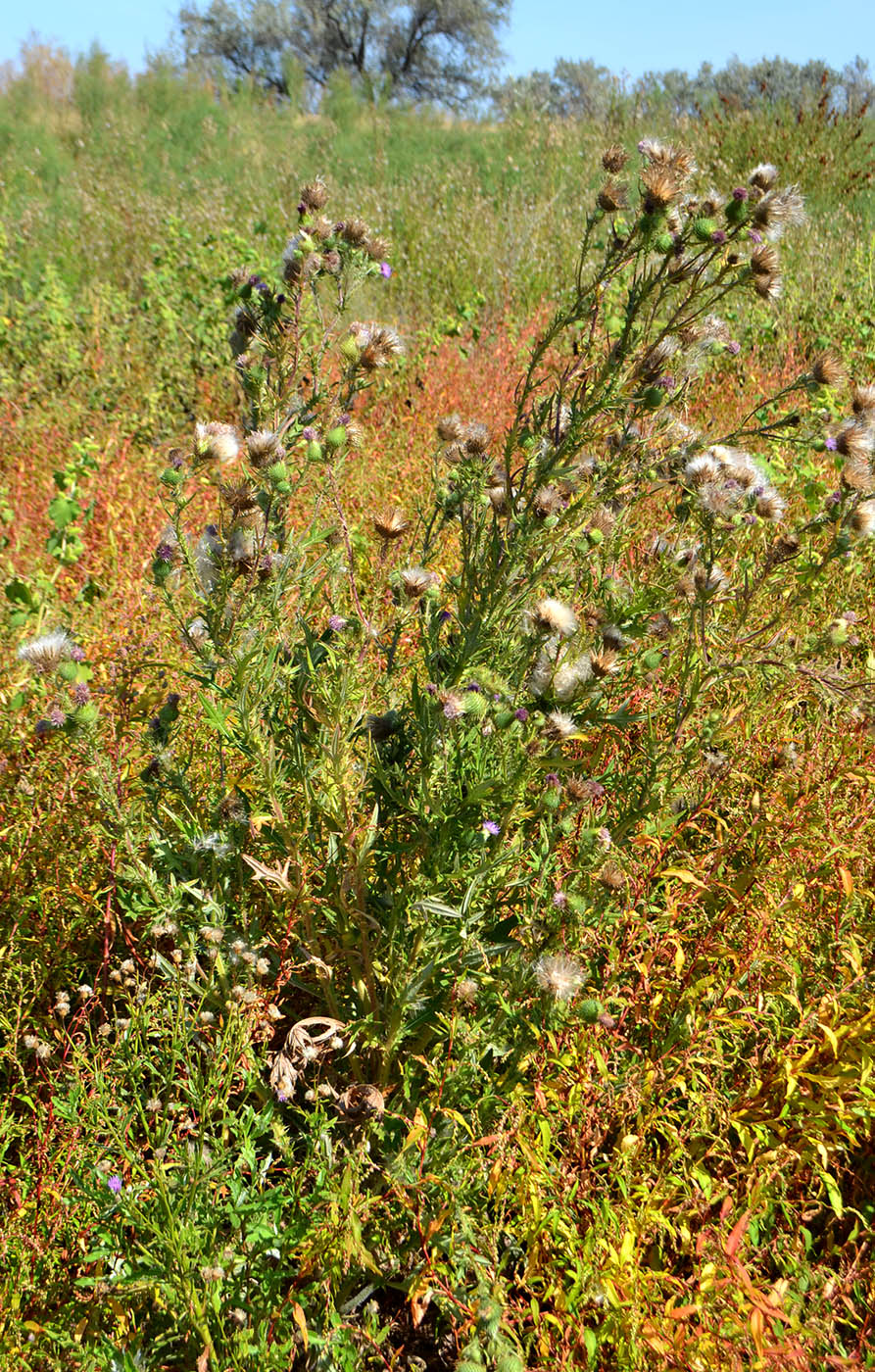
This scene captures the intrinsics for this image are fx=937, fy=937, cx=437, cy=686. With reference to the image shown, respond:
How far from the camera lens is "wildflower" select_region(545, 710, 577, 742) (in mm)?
1737

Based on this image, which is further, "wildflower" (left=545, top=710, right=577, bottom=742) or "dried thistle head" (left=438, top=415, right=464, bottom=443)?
"dried thistle head" (left=438, top=415, right=464, bottom=443)

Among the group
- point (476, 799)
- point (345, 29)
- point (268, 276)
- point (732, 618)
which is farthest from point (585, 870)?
point (345, 29)

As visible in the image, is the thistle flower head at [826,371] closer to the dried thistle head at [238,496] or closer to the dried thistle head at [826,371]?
the dried thistle head at [826,371]

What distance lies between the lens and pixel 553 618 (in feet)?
5.76

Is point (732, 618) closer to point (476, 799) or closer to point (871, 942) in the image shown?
point (871, 942)

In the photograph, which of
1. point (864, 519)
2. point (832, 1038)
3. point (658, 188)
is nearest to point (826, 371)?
point (864, 519)

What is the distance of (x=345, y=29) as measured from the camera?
68.3 ft

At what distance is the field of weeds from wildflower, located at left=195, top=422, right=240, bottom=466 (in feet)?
0.04

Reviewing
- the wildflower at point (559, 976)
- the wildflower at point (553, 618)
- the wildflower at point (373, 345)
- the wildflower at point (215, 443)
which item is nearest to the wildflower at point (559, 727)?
the wildflower at point (553, 618)

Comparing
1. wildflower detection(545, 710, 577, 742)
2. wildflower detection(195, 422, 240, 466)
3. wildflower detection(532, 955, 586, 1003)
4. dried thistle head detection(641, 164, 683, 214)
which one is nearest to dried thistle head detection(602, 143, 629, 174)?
dried thistle head detection(641, 164, 683, 214)

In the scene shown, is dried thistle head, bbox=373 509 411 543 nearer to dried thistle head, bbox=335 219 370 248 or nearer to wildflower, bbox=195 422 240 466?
wildflower, bbox=195 422 240 466

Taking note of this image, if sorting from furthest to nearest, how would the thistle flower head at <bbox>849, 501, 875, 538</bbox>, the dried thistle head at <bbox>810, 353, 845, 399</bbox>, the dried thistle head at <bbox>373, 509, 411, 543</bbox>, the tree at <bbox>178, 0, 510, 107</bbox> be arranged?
1. the tree at <bbox>178, 0, 510, 107</bbox>
2. the thistle flower head at <bbox>849, 501, 875, 538</bbox>
3. the dried thistle head at <bbox>810, 353, 845, 399</bbox>
4. the dried thistle head at <bbox>373, 509, 411, 543</bbox>

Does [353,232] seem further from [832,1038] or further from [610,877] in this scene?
[832,1038]

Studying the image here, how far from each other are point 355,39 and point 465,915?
24185mm
